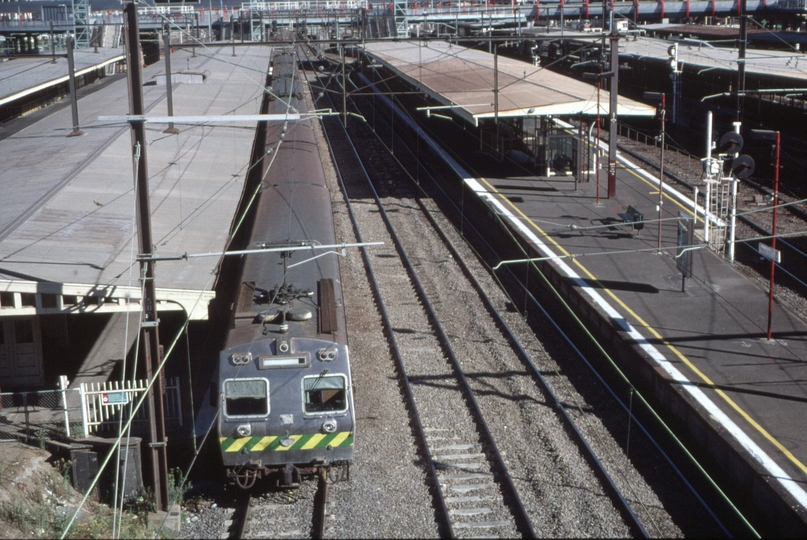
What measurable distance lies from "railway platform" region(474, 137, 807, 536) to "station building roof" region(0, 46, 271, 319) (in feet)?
19.4

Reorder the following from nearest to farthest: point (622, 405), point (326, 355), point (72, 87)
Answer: point (326, 355) < point (622, 405) < point (72, 87)

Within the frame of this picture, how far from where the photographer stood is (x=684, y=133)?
34188 mm

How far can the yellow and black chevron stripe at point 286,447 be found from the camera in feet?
33.1

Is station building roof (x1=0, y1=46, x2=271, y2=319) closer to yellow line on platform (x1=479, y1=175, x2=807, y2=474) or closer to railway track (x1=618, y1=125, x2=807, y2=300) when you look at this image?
yellow line on platform (x1=479, y1=175, x2=807, y2=474)

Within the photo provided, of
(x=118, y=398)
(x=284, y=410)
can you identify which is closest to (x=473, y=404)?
(x=284, y=410)

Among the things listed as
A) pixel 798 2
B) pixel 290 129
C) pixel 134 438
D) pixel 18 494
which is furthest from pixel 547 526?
pixel 798 2

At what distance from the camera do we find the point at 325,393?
1032 cm

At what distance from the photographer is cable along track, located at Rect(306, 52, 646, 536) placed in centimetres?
992

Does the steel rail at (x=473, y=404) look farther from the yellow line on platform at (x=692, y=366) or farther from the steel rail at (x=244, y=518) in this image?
the yellow line on platform at (x=692, y=366)

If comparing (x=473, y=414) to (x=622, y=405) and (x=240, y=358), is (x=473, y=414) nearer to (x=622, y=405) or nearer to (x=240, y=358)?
(x=622, y=405)

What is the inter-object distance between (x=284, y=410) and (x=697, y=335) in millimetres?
7549

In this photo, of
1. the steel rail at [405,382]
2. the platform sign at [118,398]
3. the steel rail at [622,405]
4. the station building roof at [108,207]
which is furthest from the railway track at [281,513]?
the steel rail at [622,405]

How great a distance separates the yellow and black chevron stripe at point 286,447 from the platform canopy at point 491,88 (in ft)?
47.1

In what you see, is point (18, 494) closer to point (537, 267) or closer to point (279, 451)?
point (279, 451)
